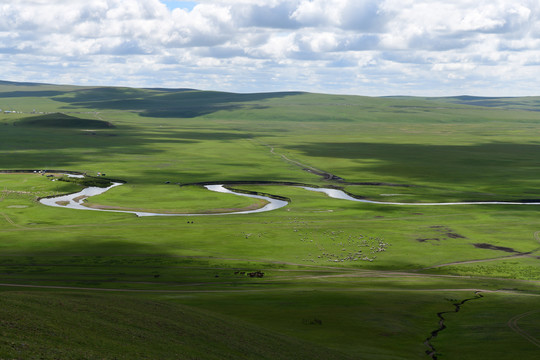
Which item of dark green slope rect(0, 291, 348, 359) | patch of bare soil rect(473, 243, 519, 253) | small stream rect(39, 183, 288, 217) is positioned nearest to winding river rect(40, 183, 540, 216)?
small stream rect(39, 183, 288, 217)

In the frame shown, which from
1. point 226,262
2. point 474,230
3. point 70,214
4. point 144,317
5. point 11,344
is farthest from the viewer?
point 70,214

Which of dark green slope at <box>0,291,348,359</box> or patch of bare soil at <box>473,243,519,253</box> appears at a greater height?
dark green slope at <box>0,291,348,359</box>

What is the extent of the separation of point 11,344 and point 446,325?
4691 centimetres

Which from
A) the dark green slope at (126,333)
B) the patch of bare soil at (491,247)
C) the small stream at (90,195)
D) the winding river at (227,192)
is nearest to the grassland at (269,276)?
the dark green slope at (126,333)

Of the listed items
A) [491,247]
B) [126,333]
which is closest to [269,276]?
[491,247]

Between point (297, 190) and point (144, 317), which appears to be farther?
point (297, 190)

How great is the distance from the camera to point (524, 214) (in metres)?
138

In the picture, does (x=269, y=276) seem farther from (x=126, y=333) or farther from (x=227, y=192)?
(x=227, y=192)

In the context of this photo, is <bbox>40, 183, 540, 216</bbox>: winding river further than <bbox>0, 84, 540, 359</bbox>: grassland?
Yes

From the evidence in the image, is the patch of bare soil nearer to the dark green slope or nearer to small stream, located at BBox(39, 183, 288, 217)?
small stream, located at BBox(39, 183, 288, 217)

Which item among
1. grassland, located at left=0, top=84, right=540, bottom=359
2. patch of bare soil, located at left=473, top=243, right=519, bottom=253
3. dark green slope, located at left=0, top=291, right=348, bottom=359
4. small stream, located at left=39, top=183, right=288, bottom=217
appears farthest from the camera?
small stream, located at left=39, top=183, right=288, bottom=217

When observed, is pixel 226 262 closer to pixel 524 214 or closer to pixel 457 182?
pixel 524 214

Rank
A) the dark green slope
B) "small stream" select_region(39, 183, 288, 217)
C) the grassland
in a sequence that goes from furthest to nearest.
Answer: "small stream" select_region(39, 183, 288, 217), the grassland, the dark green slope

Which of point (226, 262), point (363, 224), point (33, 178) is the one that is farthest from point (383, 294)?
point (33, 178)
